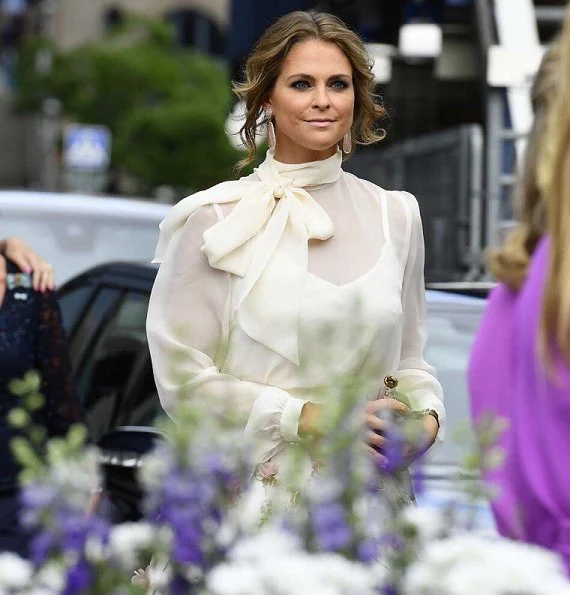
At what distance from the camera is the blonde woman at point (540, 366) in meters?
2.40

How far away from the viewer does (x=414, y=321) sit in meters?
3.94

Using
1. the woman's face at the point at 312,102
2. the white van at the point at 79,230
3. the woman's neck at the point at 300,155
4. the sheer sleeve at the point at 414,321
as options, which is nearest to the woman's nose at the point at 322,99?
the woman's face at the point at 312,102

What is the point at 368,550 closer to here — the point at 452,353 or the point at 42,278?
the point at 42,278

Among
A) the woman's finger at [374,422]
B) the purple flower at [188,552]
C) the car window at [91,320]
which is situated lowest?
the car window at [91,320]

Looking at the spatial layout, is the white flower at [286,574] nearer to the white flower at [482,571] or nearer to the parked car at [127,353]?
the white flower at [482,571]

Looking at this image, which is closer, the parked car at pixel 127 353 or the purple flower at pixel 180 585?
the purple flower at pixel 180 585

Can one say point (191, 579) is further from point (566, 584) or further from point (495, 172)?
point (495, 172)

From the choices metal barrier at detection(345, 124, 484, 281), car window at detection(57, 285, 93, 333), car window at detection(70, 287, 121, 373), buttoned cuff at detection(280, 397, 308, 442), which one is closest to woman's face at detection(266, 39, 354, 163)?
buttoned cuff at detection(280, 397, 308, 442)

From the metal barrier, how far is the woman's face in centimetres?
863

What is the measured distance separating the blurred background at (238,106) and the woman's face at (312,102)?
1.69 ft

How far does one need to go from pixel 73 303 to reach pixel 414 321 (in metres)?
3.31

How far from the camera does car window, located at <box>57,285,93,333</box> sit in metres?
7.04

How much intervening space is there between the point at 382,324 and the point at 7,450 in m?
1.45

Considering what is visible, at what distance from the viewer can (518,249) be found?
8.46ft
